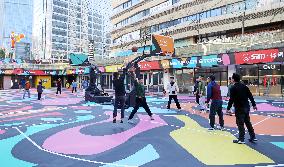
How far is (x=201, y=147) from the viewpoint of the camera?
6.83 meters

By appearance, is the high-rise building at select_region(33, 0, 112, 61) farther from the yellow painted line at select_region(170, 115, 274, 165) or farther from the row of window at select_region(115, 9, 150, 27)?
the yellow painted line at select_region(170, 115, 274, 165)

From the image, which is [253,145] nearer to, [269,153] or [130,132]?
[269,153]

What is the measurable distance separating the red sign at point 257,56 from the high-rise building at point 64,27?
108m

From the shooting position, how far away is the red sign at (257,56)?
64.5 ft

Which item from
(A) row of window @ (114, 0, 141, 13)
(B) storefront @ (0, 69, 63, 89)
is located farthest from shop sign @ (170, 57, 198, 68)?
(A) row of window @ (114, 0, 141, 13)

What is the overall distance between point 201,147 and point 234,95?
161 centimetres

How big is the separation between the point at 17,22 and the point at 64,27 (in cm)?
4511

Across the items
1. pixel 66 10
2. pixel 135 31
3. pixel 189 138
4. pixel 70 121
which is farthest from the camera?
pixel 66 10

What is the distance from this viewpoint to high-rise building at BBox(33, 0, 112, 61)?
432 feet

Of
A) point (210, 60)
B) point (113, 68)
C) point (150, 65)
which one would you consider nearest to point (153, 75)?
point (150, 65)

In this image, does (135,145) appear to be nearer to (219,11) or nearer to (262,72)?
(262,72)

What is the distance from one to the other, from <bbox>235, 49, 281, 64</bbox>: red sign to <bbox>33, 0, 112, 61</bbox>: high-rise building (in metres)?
108

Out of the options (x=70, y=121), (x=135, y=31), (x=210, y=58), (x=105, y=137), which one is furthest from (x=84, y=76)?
(x=105, y=137)

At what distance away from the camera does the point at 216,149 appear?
662 cm
